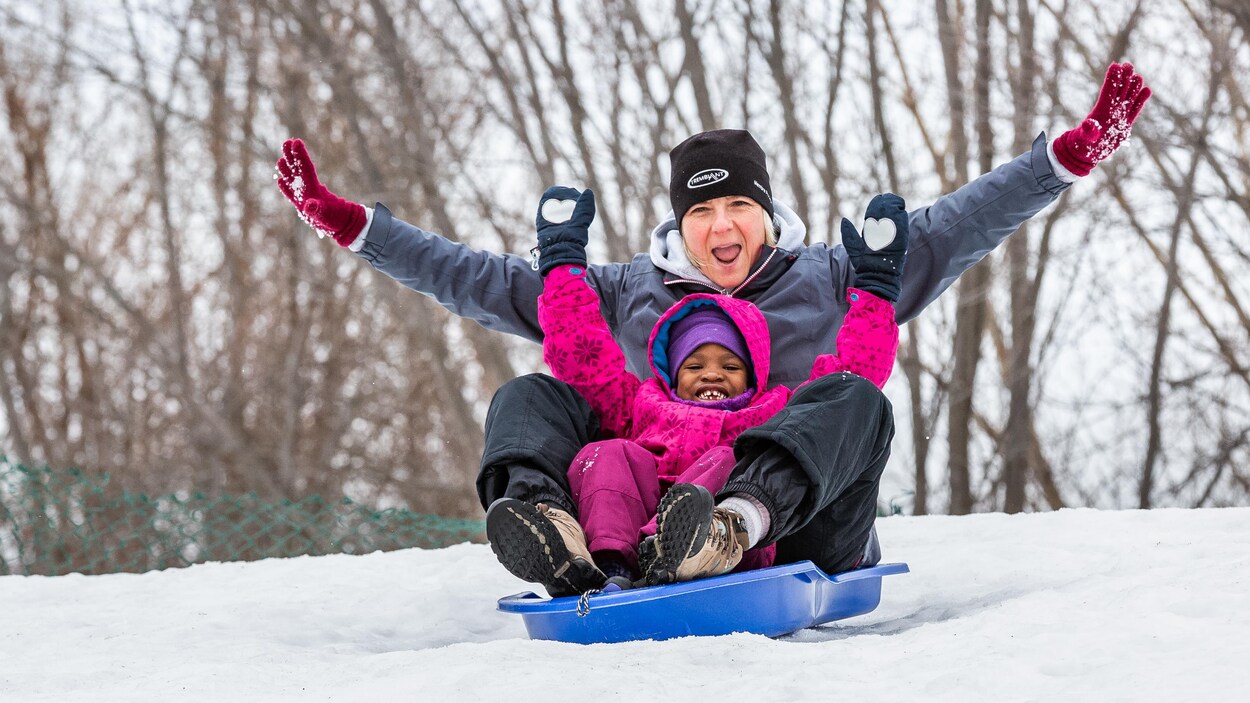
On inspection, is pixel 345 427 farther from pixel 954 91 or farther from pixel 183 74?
pixel 954 91

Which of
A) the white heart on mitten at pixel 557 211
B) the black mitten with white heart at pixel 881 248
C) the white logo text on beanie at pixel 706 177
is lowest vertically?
the black mitten with white heart at pixel 881 248

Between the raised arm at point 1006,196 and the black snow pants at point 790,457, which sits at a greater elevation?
the raised arm at point 1006,196

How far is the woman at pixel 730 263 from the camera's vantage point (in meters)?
2.28

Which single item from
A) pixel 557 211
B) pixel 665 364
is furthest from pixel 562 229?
pixel 665 364

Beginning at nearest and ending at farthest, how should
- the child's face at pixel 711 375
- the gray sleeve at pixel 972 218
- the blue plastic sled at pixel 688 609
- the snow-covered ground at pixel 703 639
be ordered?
the snow-covered ground at pixel 703 639 < the blue plastic sled at pixel 688 609 < the child's face at pixel 711 375 < the gray sleeve at pixel 972 218

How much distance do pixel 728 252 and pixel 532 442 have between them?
0.79 m

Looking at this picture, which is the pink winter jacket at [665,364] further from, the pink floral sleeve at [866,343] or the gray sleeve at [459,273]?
the gray sleeve at [459,273]

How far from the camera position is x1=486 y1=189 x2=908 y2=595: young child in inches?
78.3

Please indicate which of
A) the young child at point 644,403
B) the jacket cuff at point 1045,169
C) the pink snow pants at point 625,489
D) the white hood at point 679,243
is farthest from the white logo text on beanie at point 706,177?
the pink snow pants at point 625,489

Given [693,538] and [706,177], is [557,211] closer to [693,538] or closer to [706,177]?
[706,177]

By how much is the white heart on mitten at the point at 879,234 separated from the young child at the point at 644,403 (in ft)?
0.05

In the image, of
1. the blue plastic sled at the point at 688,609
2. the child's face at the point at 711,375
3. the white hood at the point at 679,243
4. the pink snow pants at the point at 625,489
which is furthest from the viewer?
the white hood at the point at 679,243

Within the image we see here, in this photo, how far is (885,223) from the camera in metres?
2.48

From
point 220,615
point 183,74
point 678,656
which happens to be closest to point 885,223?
point 678,656
